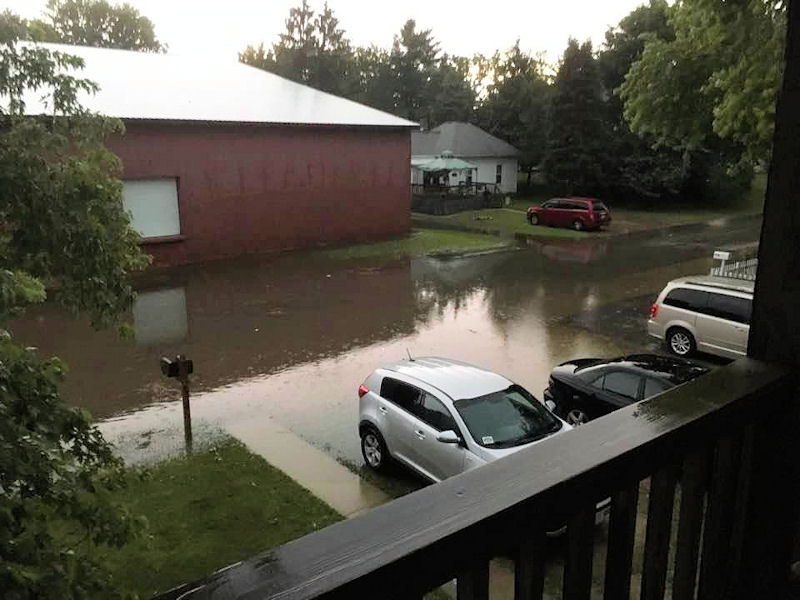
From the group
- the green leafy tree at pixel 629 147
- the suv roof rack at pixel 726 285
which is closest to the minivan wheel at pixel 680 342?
the suv roof rack at pixel 726 285

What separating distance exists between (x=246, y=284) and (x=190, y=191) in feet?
18.7

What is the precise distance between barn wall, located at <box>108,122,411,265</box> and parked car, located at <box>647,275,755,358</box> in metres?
16.4

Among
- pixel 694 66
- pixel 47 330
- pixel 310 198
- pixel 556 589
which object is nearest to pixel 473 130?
pixel 310 198

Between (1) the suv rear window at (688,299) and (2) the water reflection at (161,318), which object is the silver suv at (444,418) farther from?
(2) the water reflection at (161,318)

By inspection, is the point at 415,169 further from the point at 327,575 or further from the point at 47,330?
the point at 327,575

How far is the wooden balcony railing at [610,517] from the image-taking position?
3.25 ft

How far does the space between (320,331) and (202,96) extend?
587 inches

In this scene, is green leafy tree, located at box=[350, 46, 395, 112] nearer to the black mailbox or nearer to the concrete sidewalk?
the concrete sidewalk

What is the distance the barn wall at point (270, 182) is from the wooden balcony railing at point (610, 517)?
2245cm

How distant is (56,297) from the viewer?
4535 millimetres

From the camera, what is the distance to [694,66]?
57.6 feet

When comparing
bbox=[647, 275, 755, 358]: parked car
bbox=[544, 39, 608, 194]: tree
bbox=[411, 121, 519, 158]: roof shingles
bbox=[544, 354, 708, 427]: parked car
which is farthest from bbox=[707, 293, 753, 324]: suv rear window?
bbox=[411, 121, 519, 158]: roof shingles

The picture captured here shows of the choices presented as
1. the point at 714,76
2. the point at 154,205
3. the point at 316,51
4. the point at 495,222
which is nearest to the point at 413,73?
the point at 316,51

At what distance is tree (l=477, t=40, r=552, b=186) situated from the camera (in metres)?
46.8
